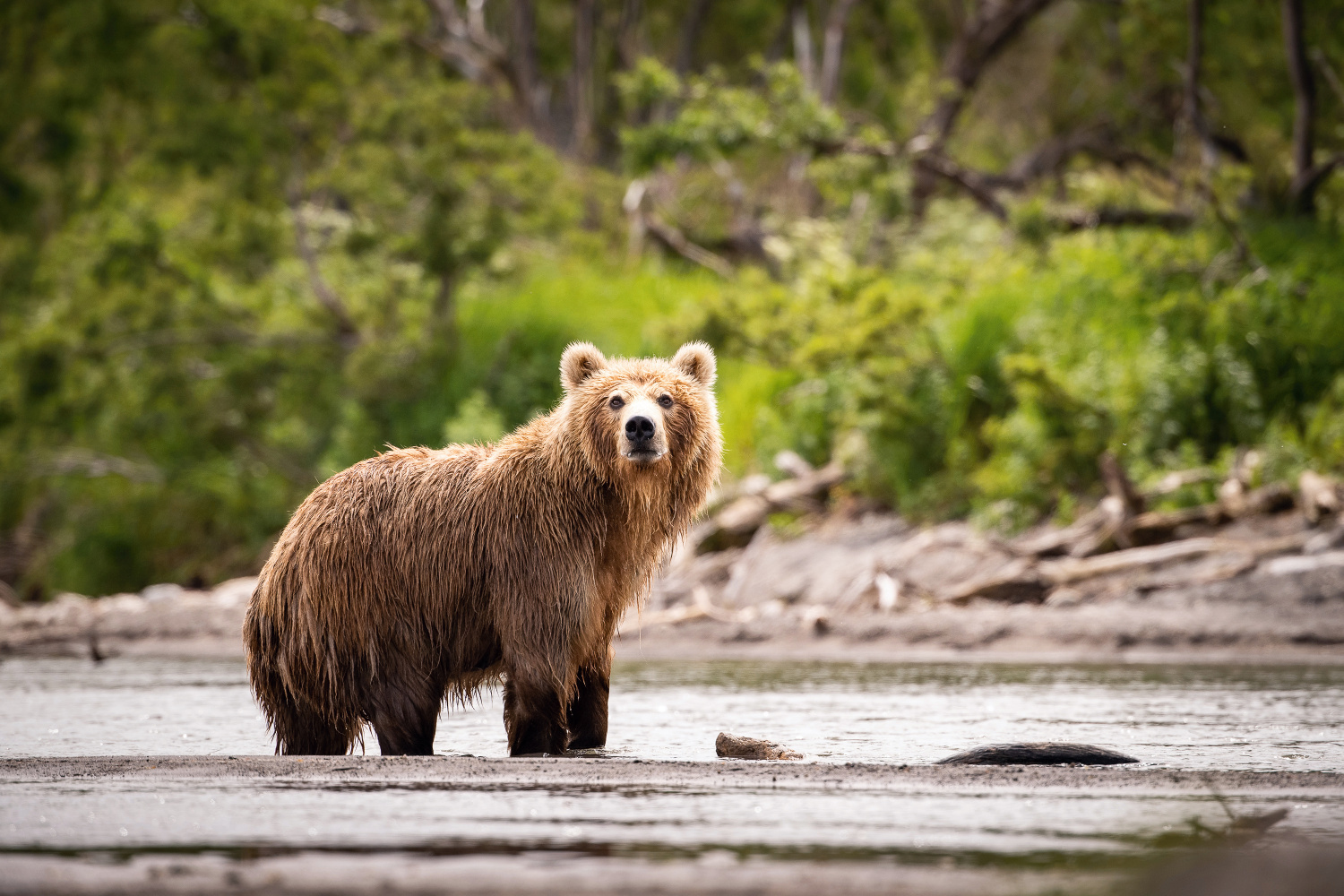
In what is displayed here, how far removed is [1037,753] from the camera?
20.3ft

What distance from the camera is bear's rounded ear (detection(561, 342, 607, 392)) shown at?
24.5 ft

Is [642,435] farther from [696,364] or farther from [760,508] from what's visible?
[760,508]

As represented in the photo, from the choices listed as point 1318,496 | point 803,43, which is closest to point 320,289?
point 803,43

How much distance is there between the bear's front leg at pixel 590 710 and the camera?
284 inches

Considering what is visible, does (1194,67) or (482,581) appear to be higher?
(1194,67)

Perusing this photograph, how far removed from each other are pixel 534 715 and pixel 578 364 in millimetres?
1747

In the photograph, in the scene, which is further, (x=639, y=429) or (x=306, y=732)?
(x=306, y=732)

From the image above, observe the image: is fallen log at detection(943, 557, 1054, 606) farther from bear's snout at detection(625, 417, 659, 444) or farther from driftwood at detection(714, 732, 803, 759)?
bear's snout at detection(625, 417, 659, 444)

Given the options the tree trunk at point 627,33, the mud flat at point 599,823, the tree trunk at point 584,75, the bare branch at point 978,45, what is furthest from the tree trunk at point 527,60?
the mud flat at point 599,823

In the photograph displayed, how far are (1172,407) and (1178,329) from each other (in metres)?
1.39

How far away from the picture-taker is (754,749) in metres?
6.54

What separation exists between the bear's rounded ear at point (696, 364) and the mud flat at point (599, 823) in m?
2.21

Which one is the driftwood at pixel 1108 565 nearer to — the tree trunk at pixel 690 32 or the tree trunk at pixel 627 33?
the tree trunk at pixel 690 32

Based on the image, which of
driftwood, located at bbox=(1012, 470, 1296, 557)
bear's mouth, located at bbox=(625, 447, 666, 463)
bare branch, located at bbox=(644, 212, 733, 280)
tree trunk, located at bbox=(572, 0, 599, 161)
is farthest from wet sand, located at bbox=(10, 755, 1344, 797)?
tree trunk, located at bbox=(572, 0, 599, 161)
